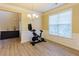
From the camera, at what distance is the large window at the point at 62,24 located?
15.8 ft

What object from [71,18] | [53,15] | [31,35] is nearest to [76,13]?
[71,18]

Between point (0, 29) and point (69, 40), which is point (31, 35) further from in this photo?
point (0, 29)

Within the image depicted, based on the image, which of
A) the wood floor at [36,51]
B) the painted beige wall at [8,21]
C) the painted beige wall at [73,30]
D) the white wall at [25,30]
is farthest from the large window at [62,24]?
the painted beige wall at [8,21]

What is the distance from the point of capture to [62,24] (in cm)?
539

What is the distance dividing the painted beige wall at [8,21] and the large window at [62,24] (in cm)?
404

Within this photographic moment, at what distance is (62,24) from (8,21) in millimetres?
5573

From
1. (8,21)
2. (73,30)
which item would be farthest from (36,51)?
(8,21)

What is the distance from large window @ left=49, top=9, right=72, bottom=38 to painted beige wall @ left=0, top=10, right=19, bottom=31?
404cm

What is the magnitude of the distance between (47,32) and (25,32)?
1692 mm

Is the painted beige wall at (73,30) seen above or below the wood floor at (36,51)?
above

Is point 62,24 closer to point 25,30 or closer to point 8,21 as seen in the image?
point 25,30

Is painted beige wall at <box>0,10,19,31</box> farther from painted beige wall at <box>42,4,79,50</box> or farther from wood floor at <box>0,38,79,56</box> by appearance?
painted beige wall at <box>42,4,79,50</box>

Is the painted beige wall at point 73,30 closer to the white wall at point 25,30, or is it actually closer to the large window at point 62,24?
the large window at point 62,24

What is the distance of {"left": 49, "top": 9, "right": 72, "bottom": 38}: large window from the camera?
4.82 meters
